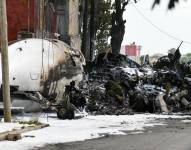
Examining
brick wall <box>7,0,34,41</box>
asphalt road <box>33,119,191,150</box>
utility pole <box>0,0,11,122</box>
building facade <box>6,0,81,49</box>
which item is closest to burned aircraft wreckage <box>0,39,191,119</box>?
utility pole <box>0,0,11,122</box>

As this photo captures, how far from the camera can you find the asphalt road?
36.8 feet

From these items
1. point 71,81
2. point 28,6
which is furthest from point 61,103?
point 28,6

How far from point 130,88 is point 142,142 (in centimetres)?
1057

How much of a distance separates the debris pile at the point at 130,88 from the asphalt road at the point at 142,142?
20.6 feet

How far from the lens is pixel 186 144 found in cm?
1188

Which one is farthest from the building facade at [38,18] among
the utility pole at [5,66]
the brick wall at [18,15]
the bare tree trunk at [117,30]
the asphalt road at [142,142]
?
the asphalt road at [142,142]

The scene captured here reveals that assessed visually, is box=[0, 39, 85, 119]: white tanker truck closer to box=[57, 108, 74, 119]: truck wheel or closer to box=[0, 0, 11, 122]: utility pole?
box=[57, 108, 74, 119]: truck wheel

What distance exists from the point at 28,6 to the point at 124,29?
36.2 feet

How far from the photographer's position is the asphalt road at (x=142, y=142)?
36.8 ft

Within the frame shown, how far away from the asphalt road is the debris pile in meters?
6.26

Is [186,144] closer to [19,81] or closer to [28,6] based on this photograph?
[19,81]

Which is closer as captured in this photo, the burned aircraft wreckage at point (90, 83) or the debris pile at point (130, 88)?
the burned aircraft wreckage at point (90, 83)

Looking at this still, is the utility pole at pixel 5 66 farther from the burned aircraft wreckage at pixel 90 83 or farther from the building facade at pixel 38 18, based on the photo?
the building facade at pixel 38 18

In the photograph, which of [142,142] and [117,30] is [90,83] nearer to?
[142,142]
